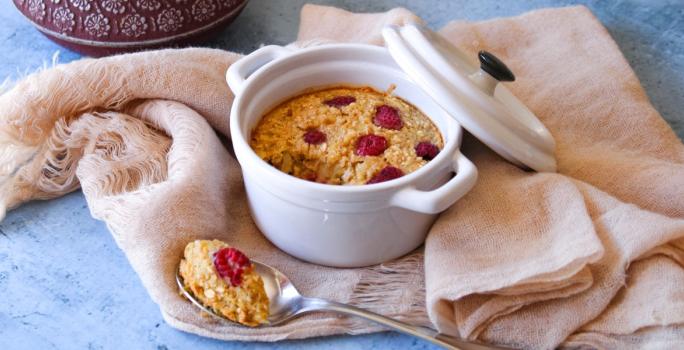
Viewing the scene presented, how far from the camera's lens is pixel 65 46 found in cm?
156

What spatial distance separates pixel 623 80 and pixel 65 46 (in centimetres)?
107

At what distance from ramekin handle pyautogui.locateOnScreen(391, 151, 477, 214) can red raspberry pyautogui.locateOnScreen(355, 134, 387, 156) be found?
132mm

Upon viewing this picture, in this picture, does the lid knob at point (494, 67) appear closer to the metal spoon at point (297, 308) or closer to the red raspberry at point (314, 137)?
the red raspberry at point (314, 137)

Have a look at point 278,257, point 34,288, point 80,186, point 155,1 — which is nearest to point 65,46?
point 155,1

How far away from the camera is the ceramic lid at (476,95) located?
116cm

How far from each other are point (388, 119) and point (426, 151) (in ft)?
0.31

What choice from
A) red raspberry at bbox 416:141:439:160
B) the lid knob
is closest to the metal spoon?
red raspberry at bbox 416:141:439:160

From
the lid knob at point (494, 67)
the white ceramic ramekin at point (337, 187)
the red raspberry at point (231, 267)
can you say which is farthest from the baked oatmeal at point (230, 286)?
the lid knob at point (494, 67)

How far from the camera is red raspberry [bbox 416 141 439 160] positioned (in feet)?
4.03

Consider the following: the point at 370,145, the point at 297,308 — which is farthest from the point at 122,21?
the point at 297,308

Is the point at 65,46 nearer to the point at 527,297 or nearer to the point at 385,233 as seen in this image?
the point at 385,233

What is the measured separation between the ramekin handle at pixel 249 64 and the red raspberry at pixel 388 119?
0.63 feet

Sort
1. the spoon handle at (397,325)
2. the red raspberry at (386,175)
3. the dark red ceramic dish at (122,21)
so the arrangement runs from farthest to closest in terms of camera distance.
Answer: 1. the dark red ceramic dish at (122,21)
2. the red raspberry at (386,175)
3. the spoon handle at (397,325)

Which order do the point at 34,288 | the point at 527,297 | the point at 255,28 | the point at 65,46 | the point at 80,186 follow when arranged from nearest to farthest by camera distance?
the point at 527,297 → the point at 34,288 → the point at 80,186 → the point at 65,46 → the point at 255,28
